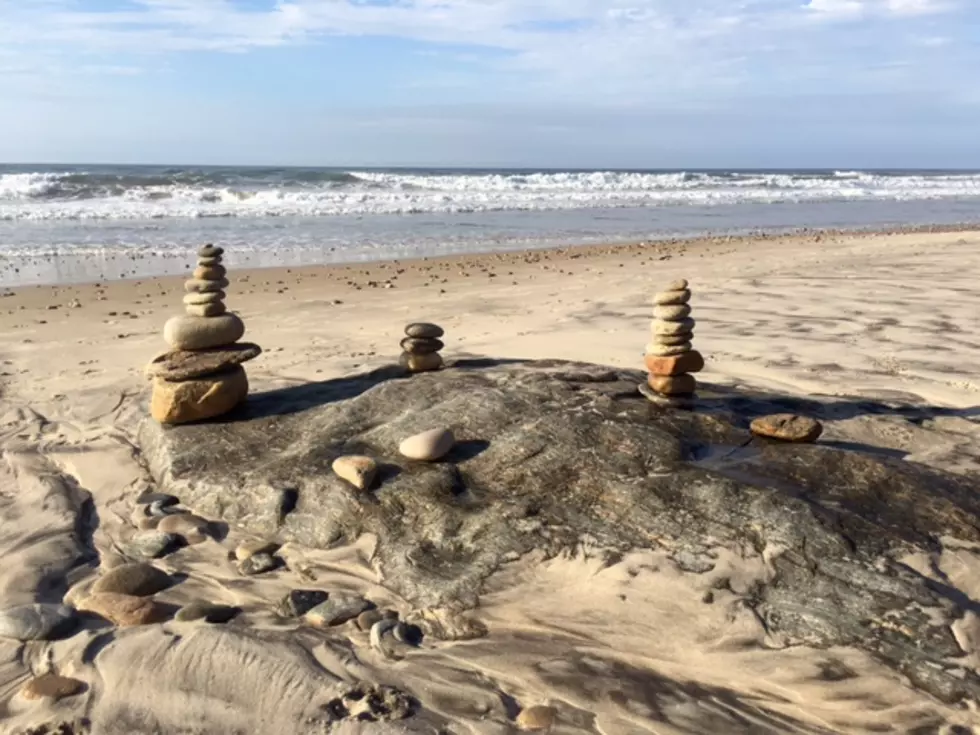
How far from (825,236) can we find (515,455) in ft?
65.8

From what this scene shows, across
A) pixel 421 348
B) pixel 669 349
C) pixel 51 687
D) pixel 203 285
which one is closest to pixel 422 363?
pixel 421 348

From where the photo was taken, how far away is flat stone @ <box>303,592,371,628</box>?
3.86 m

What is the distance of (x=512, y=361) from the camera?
22.4ft

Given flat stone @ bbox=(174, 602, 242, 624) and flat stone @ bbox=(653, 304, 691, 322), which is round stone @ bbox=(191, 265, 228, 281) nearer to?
flat stone @ bbox=(174, 602, 242, 624)

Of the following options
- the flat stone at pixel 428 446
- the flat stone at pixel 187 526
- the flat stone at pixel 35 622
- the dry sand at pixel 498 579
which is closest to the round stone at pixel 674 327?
the dry sand at pixel 498 579

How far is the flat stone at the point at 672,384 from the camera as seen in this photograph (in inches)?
220

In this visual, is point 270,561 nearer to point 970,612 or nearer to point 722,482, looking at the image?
point 722,482

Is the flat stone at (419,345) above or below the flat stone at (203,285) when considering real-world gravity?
below

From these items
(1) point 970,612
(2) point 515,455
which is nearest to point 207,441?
(2) point 515,455

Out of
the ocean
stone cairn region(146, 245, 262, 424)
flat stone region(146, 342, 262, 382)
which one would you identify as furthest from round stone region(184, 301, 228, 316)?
the ocean

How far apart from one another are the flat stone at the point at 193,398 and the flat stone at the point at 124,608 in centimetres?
201

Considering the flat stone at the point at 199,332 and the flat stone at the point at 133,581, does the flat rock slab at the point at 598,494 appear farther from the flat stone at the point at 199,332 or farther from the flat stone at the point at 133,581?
the flat stone at the point at 133,581

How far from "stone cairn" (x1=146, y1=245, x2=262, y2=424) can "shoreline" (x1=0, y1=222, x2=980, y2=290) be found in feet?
28.3

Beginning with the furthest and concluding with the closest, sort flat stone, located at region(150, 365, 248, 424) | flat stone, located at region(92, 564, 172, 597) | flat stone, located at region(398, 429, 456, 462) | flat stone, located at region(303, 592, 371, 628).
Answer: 1. flat stone, located at region(150, 365, 248, 424)
2. flat stone, located at region(398, 429, 456, 462)
3. flat stone, located at region(92, 564, 172, 597)
4. flat stone, located at region(303, 592, 371, 628)
